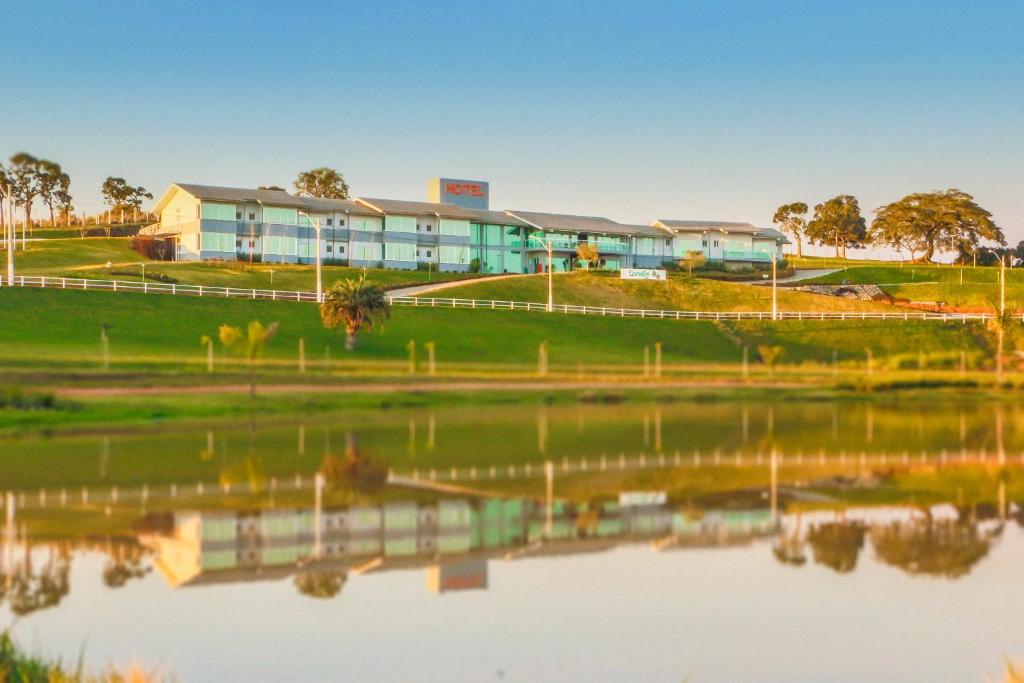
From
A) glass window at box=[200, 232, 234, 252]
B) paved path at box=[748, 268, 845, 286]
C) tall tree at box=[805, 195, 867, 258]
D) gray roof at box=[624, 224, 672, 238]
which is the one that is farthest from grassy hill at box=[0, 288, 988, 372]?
tall tree at box=[805, 195, 867, 258]

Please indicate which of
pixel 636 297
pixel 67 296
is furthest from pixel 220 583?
pixel 636 297

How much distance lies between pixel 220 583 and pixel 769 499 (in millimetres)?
11305

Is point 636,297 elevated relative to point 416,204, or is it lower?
lower

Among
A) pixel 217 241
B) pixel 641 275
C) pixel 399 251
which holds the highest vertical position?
pixel 217 241

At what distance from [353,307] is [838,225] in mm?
126117

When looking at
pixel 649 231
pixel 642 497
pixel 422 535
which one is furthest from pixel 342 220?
pixel 422 535

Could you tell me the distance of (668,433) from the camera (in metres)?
37.9

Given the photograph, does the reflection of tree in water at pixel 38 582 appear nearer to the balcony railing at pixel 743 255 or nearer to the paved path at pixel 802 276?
the paved path at pixel 802 276

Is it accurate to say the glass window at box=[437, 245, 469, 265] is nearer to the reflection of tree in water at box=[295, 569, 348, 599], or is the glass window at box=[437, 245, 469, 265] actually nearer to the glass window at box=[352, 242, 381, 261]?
the glass window at box=[352, 242, 381, 261]

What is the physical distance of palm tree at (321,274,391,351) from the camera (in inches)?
2766

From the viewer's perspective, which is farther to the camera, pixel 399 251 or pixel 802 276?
pixel 802 276

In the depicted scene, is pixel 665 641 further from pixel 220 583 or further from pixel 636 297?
pixel 636 297

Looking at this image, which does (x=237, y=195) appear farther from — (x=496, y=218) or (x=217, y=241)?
(x=496, y=218)

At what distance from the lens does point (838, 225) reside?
181m
